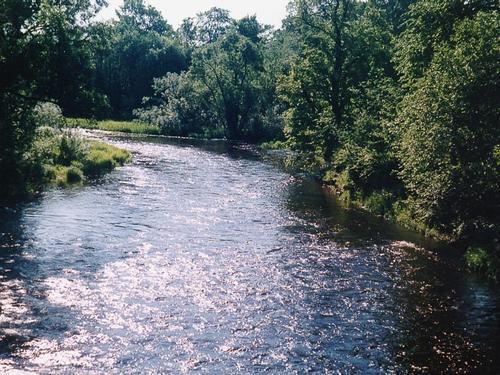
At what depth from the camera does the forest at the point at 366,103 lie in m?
26.3

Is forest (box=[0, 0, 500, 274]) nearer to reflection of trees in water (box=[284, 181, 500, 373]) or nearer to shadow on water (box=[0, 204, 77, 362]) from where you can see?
reflection of trees in water (box=[284, 181, 500, 373])

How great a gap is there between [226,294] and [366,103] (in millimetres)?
30983

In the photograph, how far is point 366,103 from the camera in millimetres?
45844

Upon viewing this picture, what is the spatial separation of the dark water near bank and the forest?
10.3 feet

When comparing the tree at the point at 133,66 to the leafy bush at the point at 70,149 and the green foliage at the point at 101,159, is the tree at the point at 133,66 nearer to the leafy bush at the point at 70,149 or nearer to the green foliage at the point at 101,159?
the green foliage at the point at 101,159

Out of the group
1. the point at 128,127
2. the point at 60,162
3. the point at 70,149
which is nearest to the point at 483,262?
the point at 60,162

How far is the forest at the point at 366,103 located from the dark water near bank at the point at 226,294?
10.3ft

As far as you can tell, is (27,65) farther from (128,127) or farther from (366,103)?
(128,127)

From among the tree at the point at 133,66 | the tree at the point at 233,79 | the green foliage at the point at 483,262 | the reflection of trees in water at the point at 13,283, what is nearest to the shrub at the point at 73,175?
the reflection of trees in water at the point at 13,283

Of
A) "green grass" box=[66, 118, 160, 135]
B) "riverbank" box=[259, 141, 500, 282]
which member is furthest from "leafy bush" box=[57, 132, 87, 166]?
"green grass" box=[66, 118, 160, 135]

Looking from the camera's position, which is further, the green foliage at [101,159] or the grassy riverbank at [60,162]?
the green foliage at [101,159]

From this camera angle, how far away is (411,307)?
746 inches

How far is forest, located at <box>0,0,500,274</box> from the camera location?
1037 inches

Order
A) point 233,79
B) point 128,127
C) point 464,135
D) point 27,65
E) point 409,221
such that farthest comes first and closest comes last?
point 233,79 → point 128,127 → point 27,65 → point 409,221 → point 464,135
